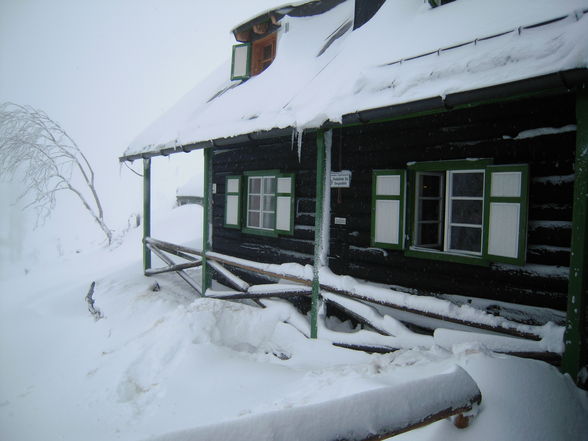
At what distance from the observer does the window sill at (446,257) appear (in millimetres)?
3848

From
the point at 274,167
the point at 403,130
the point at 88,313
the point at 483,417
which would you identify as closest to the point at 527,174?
the point at 403,130

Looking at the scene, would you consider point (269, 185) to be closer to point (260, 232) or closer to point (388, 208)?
point (260, 232)

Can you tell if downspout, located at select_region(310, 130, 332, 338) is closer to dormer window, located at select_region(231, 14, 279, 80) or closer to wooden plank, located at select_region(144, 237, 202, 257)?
wooden plank, located at select_region(144, 237, 202, 257)

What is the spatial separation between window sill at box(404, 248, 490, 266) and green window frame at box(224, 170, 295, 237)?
2.32m

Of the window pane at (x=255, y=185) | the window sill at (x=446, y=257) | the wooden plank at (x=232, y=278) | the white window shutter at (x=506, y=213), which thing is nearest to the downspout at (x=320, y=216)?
the window sill at (x=446, y=257)

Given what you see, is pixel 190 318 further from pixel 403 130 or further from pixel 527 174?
pixel 527 174

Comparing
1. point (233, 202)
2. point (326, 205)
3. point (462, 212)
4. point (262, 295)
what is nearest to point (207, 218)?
point (233, 202)

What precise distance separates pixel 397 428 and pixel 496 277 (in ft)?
9.54

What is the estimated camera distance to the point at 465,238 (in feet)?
15.3

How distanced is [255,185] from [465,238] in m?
4.04

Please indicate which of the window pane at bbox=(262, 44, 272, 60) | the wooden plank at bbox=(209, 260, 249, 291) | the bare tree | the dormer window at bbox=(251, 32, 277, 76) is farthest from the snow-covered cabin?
the bare tree

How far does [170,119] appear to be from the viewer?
29.7 feet

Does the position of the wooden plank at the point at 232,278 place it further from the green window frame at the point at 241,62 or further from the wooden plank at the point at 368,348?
the green window frame at the point at 241,62

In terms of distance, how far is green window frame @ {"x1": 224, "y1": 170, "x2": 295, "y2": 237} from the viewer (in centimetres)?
621
